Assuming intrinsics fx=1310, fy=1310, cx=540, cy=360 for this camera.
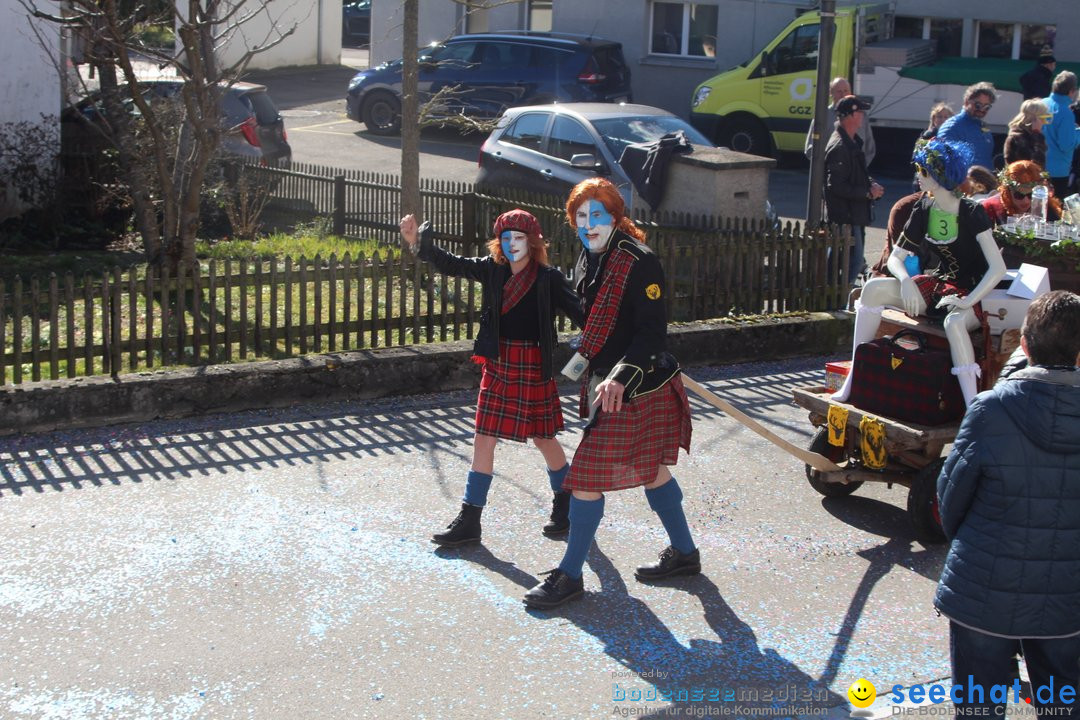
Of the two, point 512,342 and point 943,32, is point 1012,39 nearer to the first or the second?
point 943,32

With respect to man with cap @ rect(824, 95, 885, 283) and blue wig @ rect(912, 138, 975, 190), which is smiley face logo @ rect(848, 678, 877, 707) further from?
man with cap @ rect(824, 95, 885, 283)

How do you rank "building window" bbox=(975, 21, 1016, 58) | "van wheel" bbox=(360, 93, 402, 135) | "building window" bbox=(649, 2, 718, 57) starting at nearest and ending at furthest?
"building window" bbox=(975, 21, 1016, 58)
"van wheel" bbox=(360, 93, 402, 135)
"building window" bbox=(649, 2, 718, 57)

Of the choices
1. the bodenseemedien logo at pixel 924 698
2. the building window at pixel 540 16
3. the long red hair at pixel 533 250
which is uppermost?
the building window at pixel 540 16

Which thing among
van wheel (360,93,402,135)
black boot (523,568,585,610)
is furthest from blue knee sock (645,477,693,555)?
van wheel (360,93,402,135)

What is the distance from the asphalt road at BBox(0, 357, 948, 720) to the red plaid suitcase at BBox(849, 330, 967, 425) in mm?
607

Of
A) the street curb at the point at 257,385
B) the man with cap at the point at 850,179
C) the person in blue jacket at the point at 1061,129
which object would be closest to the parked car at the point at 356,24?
the person in blue jacket at the point at 1061,129

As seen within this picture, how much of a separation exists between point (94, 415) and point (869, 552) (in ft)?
14.2

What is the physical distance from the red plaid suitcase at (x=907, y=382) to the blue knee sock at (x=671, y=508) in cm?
125

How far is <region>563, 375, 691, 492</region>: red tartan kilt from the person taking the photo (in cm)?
514

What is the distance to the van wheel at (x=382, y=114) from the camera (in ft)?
75.6

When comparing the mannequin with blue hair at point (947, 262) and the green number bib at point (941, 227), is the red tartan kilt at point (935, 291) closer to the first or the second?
the mannequin with blue hair at point (947, 262)

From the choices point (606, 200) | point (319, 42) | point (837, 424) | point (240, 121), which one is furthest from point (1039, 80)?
point (319, 42)

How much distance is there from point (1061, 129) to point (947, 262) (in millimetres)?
6934

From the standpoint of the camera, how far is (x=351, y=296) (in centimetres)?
1027
